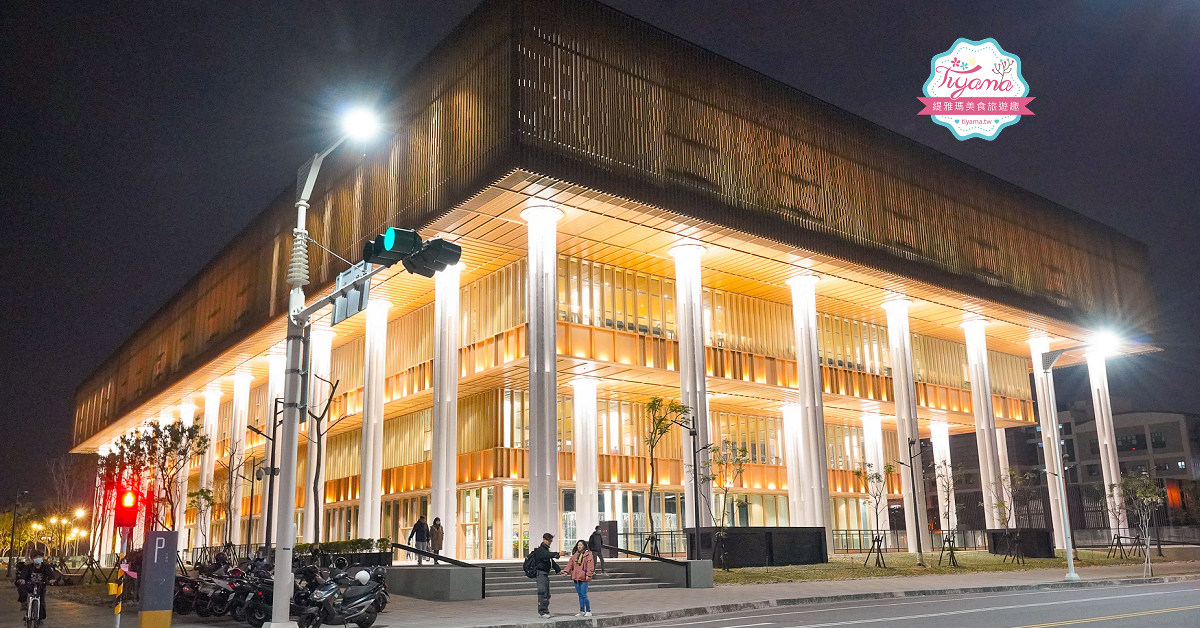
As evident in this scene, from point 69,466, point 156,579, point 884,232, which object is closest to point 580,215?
point 884,232

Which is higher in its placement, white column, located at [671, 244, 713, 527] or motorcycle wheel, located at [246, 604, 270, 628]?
white column, located at [671, 244, 713, 527]

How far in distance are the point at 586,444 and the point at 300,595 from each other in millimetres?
22788

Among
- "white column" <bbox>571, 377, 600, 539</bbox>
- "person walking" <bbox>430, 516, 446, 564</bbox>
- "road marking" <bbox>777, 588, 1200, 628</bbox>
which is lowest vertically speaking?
"road marking" <bbox>777, 588, 1200, 628</bbox>

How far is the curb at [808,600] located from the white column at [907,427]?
1143 cm

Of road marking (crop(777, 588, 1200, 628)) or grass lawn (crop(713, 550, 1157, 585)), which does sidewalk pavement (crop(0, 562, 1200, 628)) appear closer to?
grass lawn (crop(713, 550, 1157, 585))

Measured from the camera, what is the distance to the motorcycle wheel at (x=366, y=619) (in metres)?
16.3

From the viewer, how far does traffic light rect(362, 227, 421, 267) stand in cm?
1328

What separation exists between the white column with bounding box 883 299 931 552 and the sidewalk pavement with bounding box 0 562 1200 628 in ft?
33.0

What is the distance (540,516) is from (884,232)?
21036 millimetres

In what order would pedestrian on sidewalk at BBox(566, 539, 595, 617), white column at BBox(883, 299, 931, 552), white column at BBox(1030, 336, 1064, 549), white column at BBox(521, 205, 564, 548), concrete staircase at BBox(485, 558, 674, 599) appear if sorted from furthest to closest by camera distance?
white column at BBox(1030, 336, 1064, 549) → white column at BBox(883, 299, 931, 552) → white column at BBox(521, 205, 564, 548) → concrete staircase at BBox(485, 558, 674, 599) → pedestrian on sidewalk at BBox(566, 539, 595, 617)

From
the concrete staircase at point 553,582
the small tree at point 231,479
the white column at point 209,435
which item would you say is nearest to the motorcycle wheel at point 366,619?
the concrete staircase at point 553,582

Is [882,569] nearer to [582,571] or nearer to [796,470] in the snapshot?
[796,470]

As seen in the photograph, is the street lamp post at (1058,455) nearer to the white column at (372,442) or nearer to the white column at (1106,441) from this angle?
the white column at (1106,441)

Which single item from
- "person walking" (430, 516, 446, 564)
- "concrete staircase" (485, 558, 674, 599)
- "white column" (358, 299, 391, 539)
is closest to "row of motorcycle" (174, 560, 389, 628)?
"concrete staircase" (485, 558, 674, 599)
